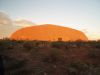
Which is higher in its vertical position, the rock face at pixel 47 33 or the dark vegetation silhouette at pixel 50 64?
the rock face at pixel 47 33

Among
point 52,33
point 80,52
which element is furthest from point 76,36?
point 80,52

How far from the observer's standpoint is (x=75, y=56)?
15.4 meters

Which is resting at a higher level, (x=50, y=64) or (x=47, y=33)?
(x=47, y=33)

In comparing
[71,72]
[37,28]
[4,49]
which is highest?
[37,28]

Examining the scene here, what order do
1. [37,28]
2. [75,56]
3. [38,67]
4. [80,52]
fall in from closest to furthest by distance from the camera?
[38,67] → [75,56] → [80,52] → [37,28]

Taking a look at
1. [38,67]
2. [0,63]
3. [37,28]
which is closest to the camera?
[0,63]

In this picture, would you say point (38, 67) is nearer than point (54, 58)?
Yes

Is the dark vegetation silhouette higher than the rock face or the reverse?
the reverse

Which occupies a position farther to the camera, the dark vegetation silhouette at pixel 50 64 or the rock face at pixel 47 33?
the rock face at pixel 47 33

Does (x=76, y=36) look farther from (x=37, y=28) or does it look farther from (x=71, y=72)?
(x=71, y=72)

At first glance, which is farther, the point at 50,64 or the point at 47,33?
the point at 47,33

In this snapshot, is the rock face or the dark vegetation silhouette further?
the rock face

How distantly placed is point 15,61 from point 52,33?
116 feet

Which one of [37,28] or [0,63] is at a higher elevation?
[37,28]
